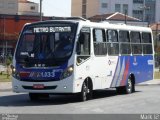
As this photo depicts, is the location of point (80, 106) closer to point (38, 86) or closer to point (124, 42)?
point (38, 86)

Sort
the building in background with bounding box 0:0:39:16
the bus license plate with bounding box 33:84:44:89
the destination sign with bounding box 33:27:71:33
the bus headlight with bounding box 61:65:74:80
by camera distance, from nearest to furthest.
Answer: the bus headlight with bounding box 61:65:74:80 → the bus license plate with bounding box 33:84:44:89 → the destination sign with bounding box 33:27:71:33 → the building in background with bounding box 0:0:39:16

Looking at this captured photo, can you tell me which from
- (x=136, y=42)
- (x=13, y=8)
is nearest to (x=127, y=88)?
(x=136, y=42)

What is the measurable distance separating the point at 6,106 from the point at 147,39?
1088 cm

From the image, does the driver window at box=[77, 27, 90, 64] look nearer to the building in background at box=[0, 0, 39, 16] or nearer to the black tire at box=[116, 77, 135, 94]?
the black tire at box=[116, 77, 135, 94]

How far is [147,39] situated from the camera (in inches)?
1048

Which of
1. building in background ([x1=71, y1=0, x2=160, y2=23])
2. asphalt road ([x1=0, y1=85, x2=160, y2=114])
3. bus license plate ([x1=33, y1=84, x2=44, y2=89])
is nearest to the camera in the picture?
asphalt road ([x1=0, y1=85, x2=160, y2=114])

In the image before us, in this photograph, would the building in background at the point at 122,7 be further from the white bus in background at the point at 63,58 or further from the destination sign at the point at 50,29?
the destination sign at the point at 50,29

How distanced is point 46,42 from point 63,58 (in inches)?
41.7

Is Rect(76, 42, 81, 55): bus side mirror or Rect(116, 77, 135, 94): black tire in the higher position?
Rect(76, 42, 81, 55): bus side mirror

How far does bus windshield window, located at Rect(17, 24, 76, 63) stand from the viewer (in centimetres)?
1903

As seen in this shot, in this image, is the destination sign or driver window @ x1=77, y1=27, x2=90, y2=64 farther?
the destination sign

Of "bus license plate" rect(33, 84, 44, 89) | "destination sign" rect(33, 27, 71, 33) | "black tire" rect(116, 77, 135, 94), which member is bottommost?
"black tire" rect(116, 77, 135, 94)

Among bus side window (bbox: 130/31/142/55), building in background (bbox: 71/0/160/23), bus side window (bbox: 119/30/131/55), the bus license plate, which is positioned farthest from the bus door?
building in background (bbox: 71/0/160/23)

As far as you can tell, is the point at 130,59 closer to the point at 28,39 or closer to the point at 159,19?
the point at 28,39
